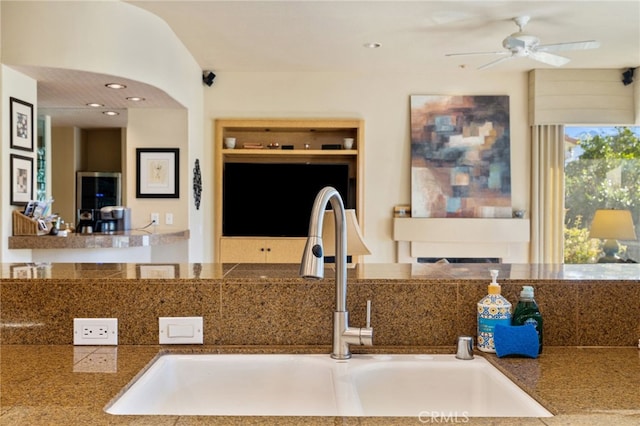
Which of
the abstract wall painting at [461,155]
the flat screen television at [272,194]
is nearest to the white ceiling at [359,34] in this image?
the abstract wall painting at [461,155]

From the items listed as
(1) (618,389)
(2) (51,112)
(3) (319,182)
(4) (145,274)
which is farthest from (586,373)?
(2) (51,112)

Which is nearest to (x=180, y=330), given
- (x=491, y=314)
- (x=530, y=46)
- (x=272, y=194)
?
(x=491, y=314)

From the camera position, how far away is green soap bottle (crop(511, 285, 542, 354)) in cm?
132

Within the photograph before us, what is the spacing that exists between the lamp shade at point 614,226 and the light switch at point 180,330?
181 inches

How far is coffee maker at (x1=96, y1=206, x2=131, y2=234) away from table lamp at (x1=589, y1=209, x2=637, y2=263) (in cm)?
420

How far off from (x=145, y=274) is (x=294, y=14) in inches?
120

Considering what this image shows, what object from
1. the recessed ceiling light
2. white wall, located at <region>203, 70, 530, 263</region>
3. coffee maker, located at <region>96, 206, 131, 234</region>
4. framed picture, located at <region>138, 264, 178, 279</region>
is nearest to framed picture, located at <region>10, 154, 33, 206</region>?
coffee maker, located at <region>96, 206, 131, 234</region>

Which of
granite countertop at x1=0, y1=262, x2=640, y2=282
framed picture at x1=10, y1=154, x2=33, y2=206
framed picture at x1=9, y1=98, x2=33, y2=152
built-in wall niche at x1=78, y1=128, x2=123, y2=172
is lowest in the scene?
granite countertop at x1=0, y1=262, x2=640, y2=282

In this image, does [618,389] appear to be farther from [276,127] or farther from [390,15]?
[276,127]

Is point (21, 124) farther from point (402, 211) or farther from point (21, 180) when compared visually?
point (402, 211)

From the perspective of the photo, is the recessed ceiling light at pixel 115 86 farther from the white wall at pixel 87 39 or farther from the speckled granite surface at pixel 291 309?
the speckled granite surface at pixel 291 309

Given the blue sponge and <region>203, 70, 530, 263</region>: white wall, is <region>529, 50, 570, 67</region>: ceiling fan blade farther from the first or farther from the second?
the blue sponge

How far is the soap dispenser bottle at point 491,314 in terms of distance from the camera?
1323 mm

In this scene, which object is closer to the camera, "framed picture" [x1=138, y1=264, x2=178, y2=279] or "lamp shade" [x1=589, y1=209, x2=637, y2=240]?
"framed picture" [x1=138, y1=264, x2=178, y2=279]
